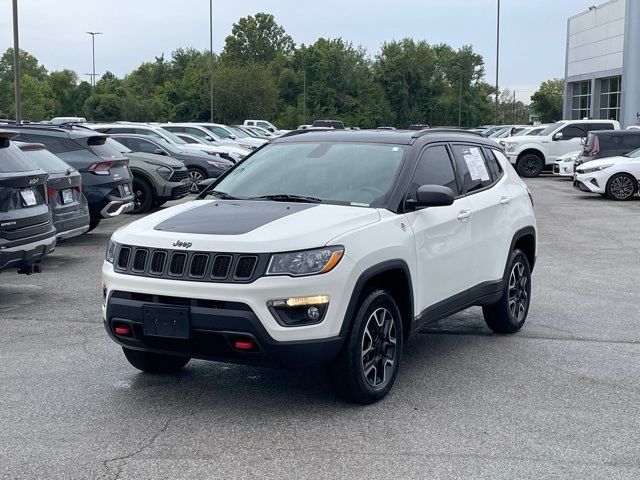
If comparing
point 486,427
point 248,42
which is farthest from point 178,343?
point 248,42

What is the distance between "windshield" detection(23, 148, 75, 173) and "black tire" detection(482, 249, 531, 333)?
590 centimetres

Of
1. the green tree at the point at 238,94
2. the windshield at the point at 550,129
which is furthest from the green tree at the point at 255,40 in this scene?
the windshield at the point at 550,129

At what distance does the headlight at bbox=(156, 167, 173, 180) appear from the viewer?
17.8 meters

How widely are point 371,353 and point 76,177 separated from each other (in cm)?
686

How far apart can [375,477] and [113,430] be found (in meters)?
1.60

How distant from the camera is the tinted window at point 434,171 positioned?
625 centimetres

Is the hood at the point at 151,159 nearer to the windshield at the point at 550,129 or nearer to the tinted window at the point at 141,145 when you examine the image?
the tinted window at the point at 141,145

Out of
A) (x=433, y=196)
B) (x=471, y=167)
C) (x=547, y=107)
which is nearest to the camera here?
(x=433, y=196)

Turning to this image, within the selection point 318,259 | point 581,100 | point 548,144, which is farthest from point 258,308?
point 581,100

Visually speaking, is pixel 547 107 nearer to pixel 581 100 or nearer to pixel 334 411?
Answer: pixel 581 100

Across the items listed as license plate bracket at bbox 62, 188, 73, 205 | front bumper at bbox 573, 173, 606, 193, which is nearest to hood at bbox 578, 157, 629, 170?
front bumper at bbox 573, 173, 606, 193

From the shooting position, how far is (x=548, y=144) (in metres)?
30.5

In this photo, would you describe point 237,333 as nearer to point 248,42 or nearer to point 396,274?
point 396,274

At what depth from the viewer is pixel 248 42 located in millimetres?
125938
